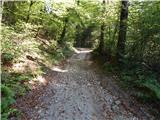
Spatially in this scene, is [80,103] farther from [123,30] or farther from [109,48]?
[109,48]

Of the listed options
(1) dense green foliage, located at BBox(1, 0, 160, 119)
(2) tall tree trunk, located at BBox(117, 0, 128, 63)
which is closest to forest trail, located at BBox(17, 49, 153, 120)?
(1) dense green foliage, located at BBox(1, 0, 160, 119)

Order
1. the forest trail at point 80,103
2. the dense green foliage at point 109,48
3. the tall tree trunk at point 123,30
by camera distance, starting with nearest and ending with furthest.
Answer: the forest trail at point 80,103, the dense green foliage at point 109,48, the tall tree trunk at point 123,30

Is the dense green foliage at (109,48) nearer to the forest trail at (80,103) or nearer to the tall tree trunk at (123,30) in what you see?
the tall tree trunk at (123,30)

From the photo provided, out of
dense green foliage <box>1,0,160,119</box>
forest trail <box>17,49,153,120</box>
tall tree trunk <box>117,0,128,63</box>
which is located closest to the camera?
forest trail <box>17,49,153,120</box>

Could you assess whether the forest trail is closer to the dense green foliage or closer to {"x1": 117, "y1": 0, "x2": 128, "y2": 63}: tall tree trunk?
the dense green foliage

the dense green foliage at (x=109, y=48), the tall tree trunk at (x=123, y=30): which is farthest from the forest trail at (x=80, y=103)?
the tall tree trunk at (x=123, y=30)

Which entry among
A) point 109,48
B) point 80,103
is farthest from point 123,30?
point 80,103

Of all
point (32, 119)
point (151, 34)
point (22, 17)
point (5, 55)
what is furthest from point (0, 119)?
point (22, 17)

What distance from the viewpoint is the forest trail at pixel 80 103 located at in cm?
824

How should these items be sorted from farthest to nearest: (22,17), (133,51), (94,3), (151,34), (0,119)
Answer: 1. (94,3)
2. (22,17)
3. (133,51)
4. (151,34)
5. (0,119)

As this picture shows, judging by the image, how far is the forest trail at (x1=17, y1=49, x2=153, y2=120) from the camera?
8242 millimetres

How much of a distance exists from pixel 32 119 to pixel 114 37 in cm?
1074

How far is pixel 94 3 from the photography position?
2494 centimetres

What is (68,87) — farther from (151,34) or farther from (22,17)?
(22,17)
